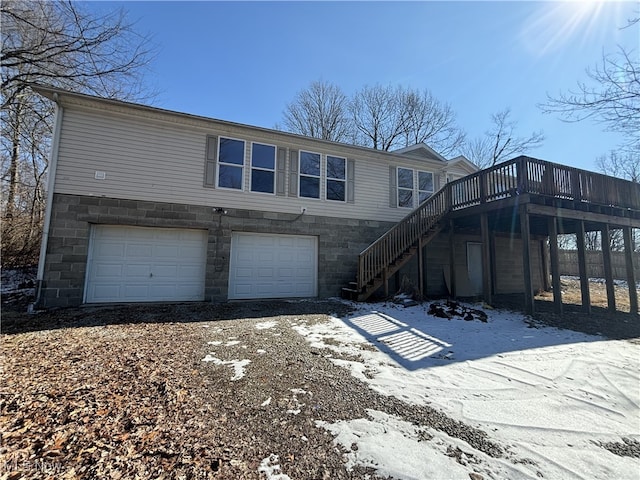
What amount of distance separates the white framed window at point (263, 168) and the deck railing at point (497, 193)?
3.55m

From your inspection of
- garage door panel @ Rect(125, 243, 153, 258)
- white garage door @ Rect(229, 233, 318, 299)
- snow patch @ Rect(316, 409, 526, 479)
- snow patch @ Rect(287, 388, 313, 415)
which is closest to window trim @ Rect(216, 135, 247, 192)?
white garage door @ Rect(229, 233, 318, 299)

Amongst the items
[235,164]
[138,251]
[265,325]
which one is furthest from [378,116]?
[265,325]

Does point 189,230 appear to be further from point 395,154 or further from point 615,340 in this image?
point 615,340

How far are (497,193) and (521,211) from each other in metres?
0.95

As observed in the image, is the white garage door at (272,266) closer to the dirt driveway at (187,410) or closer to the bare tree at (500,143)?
the dirt driveway at (187,410)

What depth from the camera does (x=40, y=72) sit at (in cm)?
930

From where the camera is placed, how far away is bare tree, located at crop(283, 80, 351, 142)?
2091 centimetres

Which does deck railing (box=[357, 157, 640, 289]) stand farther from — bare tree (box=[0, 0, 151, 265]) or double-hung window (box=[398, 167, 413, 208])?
bare tree (box=[0, 0, 151, 265])

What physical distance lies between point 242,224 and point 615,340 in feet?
28.5

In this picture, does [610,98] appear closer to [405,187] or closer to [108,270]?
[405,187]

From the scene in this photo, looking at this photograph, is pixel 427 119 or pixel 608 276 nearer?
pixel 608 276

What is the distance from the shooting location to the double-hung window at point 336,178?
9.61 metres

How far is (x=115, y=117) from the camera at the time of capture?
734 centimetres

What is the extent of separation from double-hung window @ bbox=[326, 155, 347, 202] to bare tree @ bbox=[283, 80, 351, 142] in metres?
12.1
